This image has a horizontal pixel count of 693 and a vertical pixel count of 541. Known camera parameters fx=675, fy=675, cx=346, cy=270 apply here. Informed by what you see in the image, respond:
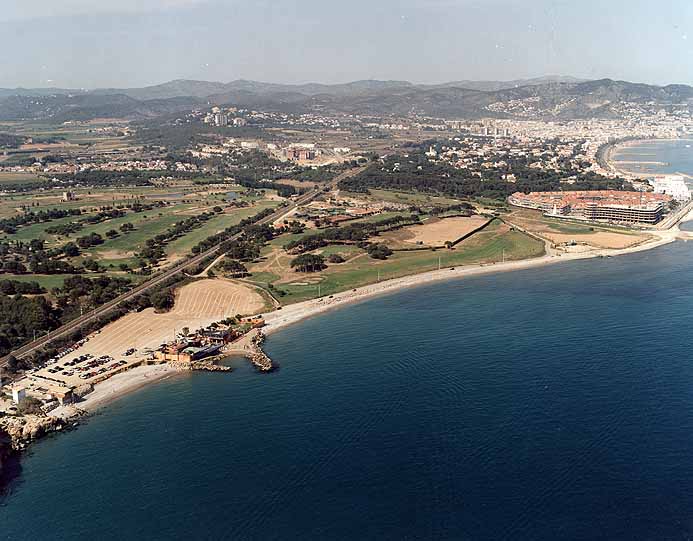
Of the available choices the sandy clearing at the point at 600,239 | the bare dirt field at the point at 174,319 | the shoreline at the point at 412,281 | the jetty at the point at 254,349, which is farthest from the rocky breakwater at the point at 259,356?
the sandy clearing at the point at 600,239

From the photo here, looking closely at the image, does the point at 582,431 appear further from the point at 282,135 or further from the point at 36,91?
the point at 36,91

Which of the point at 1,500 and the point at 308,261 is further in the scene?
the point at 308,261

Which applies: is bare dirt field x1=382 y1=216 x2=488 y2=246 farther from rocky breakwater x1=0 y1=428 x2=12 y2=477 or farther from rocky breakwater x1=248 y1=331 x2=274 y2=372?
rocky breakwater x1=0 y1=428 x2=12 y2=477

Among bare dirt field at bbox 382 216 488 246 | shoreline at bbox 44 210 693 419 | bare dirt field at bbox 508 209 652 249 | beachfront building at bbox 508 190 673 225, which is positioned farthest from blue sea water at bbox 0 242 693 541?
beachfront building at bbox 508 190 673 225

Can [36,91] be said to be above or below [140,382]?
above

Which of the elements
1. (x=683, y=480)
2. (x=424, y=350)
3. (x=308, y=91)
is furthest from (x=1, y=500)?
(x=308, y=91)
